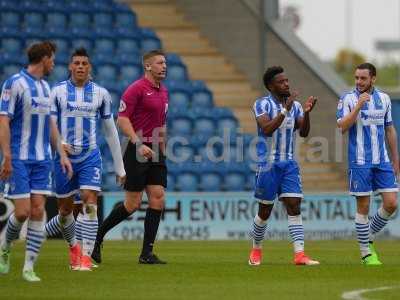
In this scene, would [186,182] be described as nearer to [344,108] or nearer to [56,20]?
[56,20]

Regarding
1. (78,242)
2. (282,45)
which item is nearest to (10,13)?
(282,45)

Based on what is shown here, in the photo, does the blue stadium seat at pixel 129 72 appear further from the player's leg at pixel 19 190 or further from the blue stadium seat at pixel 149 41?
the player's leg at pixel 19 190

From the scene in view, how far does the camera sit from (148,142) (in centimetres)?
1348

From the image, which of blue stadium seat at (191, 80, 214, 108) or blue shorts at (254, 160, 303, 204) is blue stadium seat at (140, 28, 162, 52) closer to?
blue stadium seat at (191, 80, 214, 108)

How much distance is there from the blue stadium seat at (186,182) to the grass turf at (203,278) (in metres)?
6.79

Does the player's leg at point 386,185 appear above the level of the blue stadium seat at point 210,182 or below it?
below

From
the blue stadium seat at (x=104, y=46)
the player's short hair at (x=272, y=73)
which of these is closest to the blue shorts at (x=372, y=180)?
the player's short hair at (x=272, y=73)

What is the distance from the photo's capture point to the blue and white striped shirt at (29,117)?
11055 mm

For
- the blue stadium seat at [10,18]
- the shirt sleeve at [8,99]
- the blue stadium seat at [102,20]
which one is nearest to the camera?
the shirt sleeve at [8,99]

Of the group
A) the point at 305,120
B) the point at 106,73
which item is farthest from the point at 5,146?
the point at 106,73

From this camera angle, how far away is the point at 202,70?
2639 cm

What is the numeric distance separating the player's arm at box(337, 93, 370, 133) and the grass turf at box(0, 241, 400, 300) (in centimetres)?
151

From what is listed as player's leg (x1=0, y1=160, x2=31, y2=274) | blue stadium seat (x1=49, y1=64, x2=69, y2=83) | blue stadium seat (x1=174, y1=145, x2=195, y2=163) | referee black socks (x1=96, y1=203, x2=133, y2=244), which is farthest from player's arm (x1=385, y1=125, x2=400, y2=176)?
blue stadium seat (x1=49, y1=64, x2=69, y2=83)

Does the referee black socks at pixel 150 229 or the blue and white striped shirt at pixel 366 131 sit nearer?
the blue and white striped shirt at pixel 366 131
